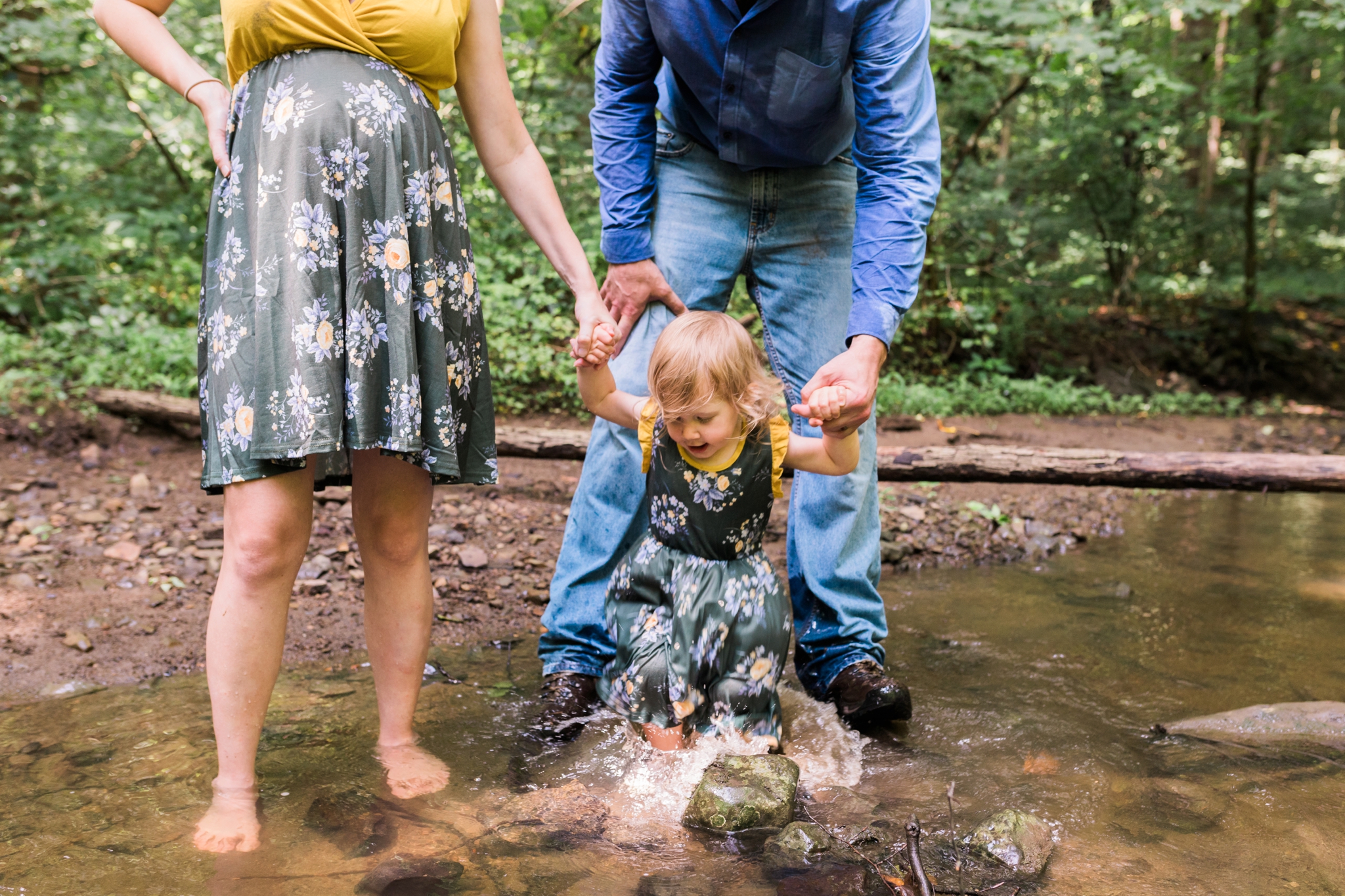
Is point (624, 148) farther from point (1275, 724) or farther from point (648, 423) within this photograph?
point (1275, 724)

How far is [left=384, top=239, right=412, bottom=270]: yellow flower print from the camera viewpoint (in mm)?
1695

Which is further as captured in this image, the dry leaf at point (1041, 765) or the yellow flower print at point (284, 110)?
the dry leaf at point (1041, 765)

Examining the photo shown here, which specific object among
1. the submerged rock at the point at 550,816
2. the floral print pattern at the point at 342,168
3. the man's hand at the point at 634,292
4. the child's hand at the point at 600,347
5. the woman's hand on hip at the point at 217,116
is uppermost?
the woman's hand on hip at the point at 217,116

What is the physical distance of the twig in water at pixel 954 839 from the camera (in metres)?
1.59

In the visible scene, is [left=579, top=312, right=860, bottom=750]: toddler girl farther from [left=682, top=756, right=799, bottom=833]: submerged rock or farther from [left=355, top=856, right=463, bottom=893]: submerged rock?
[left=355, top=856, right=463, bottom=893]: submerged rock

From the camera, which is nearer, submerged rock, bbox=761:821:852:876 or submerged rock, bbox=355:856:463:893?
submerged rock, bbox=355:856:463:893

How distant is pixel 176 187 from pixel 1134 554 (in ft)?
22.3

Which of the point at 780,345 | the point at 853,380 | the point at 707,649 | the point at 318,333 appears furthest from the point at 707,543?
the point at 318,333

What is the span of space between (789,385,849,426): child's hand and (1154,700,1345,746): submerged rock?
113 centimetres

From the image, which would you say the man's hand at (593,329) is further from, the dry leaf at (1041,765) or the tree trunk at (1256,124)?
the tree trunk at (1256,124)

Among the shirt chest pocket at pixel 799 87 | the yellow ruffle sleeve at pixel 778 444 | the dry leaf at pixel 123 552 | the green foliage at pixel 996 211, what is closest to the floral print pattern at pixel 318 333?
the yellow ruffle sleeve at pixel 778 444

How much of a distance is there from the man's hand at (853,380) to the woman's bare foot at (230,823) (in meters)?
1.28

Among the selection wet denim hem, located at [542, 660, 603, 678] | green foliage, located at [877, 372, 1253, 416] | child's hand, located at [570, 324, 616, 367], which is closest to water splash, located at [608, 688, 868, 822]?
wet denim hem, located at [542, 660, 603, 678]

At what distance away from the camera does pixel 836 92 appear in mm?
2240
